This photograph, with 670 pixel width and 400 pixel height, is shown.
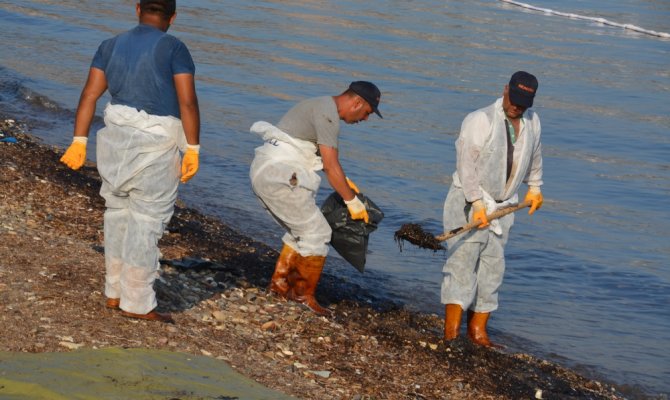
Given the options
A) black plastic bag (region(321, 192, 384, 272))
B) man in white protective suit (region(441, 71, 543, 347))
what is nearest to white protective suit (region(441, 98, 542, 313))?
man in white protective suit (region(441, 71, 543, 347))

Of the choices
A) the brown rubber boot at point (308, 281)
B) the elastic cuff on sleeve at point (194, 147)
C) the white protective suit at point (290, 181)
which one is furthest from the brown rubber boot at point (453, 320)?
the elastic cuff on sleeve at point (194, 147)

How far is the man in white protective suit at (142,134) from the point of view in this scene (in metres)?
6.52

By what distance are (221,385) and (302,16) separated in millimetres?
24904

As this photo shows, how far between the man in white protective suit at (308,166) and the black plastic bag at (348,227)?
0.48ft

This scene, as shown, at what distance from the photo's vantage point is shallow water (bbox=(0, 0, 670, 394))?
36.0ft

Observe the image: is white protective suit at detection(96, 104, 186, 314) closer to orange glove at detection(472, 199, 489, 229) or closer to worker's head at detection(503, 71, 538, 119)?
orange glove at detection(472, 199, 489, 229)

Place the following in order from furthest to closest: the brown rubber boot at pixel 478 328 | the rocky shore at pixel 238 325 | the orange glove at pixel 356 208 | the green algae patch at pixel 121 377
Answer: the brown rubber boot at pixel 478 328
the orange glove at pixel 356 208
the rocky shore at pixel 238 325
the green algae patch at pixel 121 377

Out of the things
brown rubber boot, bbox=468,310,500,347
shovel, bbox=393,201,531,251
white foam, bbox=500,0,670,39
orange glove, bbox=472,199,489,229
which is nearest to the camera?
orange glove, bbox=472,199,489,229

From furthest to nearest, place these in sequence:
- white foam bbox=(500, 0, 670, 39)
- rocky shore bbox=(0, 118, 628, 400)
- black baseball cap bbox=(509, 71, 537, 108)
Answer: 1. white foam bbox=(500, 0, 670, 39)
2. black baseball cap bbox=(509, 71, 537, 108)
3. rocky shore bbox=(0, 118, 628, 400)

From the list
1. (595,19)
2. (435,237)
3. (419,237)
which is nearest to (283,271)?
(419,237)

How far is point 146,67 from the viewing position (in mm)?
6504

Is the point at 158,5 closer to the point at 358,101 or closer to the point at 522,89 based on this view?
the point at 358,101

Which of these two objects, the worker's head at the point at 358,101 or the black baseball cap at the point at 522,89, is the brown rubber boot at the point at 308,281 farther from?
the black baseball cap at the point at 522,89

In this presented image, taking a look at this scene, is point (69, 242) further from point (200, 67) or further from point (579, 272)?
point (200, 67)
